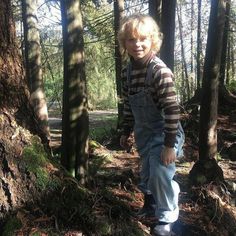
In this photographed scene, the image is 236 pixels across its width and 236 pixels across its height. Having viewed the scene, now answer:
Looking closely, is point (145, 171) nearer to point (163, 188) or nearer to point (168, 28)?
point (163, 188)

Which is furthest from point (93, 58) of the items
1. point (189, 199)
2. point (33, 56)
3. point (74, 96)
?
point (189, 199)

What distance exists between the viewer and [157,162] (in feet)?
11.4

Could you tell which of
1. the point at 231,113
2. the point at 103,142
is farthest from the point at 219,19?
the point at 231,113

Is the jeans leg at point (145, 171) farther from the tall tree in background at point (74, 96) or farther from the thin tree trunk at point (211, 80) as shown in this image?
the thin tree trunk at point (211, 80)

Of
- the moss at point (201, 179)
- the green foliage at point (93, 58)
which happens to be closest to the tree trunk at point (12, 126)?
the moss at point (201, 179)

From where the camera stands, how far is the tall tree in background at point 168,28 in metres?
7.41

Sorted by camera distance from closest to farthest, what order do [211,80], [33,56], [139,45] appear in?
[139,45] < [211,80] < [33,56]

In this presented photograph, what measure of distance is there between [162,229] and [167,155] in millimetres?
695

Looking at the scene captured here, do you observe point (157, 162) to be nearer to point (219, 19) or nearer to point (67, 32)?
point (67, 32)

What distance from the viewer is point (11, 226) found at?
9.77ft

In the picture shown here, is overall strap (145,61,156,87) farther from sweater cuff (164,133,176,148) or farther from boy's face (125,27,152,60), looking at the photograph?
sweater cuff (164,133,176,148)

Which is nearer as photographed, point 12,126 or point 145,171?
point 12,126

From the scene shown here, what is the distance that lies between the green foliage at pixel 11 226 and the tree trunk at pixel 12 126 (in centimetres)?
9

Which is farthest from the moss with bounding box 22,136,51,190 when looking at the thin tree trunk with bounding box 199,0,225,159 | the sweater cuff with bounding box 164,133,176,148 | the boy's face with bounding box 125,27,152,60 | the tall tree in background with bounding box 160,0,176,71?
the tall tree in background with bounding box 160,0,176,71
